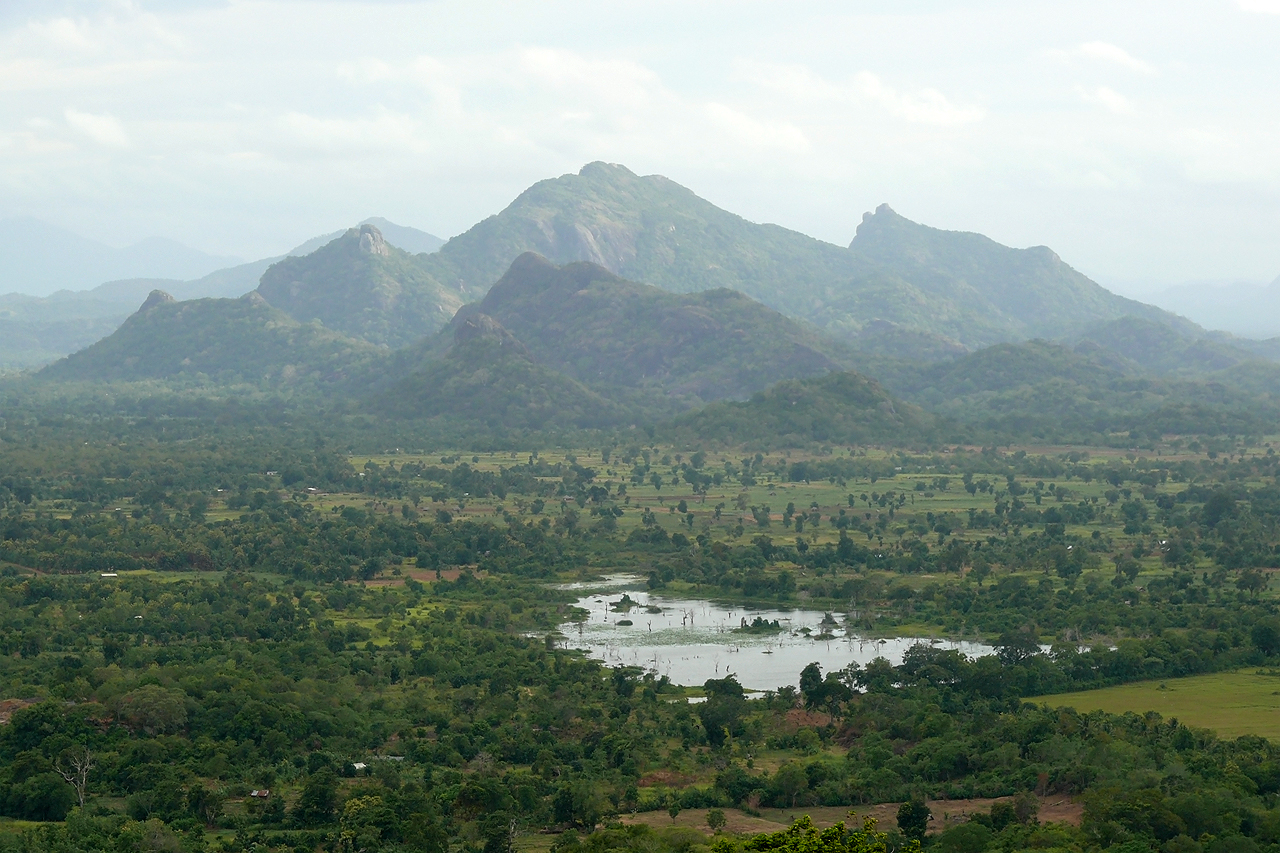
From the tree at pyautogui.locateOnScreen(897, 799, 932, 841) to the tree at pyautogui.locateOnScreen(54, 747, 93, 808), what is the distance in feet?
90.3

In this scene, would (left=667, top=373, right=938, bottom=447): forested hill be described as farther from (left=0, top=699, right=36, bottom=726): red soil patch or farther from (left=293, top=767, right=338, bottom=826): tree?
(left=293, top=767, right=338, bottom=826): tree

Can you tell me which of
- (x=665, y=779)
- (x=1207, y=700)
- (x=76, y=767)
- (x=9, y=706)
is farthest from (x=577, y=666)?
(x=1207, y=700)

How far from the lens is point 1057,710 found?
64.0 m

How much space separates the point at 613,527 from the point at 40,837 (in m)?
74.3

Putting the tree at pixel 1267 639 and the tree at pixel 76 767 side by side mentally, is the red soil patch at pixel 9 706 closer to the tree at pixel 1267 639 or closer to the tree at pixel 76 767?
the tree at pixel 76 767

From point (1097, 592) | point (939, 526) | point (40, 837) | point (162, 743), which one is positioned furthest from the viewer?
point (939, 526)

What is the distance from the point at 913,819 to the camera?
51406 mm

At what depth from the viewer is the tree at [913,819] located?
5109 centimetres

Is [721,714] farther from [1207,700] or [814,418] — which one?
[814,418]

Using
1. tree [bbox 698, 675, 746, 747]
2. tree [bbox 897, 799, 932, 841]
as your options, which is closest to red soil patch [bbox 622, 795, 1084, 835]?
tree [bbox 897, 799, 932, 841]

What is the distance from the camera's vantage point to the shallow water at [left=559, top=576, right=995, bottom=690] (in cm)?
7850

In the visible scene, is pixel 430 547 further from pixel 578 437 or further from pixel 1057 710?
pixel 578 437

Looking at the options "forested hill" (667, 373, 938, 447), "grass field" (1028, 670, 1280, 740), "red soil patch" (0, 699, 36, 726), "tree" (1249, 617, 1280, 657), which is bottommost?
"grass field" (1028, 670, 1280, 740)

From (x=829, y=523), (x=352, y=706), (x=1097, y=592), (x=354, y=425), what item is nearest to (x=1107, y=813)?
(x=352, y=706)
